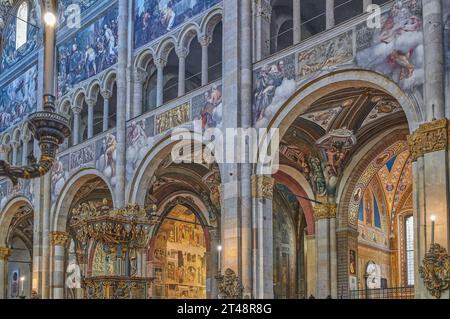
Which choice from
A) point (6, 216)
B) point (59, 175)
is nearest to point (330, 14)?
point (59, 175)

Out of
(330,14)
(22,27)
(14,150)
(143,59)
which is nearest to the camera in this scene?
(330,14)

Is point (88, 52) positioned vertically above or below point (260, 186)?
above

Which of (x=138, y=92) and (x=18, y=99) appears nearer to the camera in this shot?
(x=138, y=92)

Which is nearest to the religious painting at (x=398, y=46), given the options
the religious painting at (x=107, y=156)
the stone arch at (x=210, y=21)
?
the stone arch at (x=210, y=21)

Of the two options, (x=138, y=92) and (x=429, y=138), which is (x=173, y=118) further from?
(x=429, y=138)

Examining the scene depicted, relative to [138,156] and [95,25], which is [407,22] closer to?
[138,156]

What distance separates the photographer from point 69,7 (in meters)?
25.8

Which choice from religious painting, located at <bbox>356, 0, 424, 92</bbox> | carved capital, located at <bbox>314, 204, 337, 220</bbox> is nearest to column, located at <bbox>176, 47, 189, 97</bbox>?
carved capital, located at <bbox>314, 204, 337, 220</bbox>

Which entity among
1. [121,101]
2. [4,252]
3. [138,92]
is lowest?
[4,252]

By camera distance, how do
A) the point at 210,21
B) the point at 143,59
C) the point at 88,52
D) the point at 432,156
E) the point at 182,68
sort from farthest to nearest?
the point at 88,52
the point at 143,59
the point at 182,68
the point at 210,21
the point at 432,156

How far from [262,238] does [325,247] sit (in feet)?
17.0

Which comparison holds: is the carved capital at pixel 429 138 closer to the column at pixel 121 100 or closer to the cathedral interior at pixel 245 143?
the cathedral interior at pixel 245 143

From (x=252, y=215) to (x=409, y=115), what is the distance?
15.6ft
